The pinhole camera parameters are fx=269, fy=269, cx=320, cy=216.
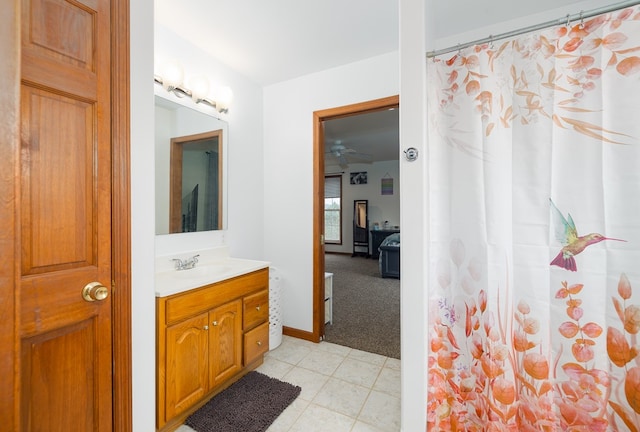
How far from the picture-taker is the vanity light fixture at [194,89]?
6.26 feet

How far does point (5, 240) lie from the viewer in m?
0.74

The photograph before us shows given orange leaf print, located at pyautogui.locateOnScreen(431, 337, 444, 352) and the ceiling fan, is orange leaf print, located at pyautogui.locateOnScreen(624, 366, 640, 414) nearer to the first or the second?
orange leaf print, located at pyautogui.locateOnScreen(431, 337, 444, 352)

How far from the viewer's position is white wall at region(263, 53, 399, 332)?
2551mm

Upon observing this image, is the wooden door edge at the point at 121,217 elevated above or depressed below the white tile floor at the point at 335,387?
above

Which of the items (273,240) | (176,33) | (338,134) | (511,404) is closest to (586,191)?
(511,404)

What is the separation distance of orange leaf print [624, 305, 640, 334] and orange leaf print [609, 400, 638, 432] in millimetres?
315

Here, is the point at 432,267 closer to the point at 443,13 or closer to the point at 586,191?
the point at 586,191

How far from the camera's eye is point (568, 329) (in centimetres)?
117

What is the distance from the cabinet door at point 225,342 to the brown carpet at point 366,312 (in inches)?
40.9

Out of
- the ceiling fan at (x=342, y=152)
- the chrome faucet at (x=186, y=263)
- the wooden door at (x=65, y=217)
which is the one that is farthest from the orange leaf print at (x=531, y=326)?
the ceiling fan at (x=342, y=152)

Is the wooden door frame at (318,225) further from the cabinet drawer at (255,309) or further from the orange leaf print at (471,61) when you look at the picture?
the orange leaf print at (471,61)

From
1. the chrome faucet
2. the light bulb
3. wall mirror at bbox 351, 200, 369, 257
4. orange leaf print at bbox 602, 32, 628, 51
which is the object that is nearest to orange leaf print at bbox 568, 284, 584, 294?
orange leaf print at bbox 602, 32, 628, 51

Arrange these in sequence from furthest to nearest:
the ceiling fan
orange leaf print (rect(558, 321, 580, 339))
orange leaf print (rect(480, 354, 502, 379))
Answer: the ceiling fan
orange leaf print (rect(480, 354, 502, 379))
orange leaf print (rect(558, 321, 580, 339))

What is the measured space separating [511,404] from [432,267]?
69 centimetres
